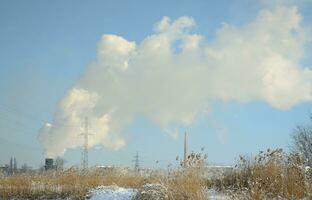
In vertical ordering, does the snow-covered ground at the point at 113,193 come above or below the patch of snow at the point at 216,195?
below

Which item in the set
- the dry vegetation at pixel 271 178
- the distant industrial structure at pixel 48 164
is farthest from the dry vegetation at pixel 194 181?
the distant industrial structure at pixel 48 164

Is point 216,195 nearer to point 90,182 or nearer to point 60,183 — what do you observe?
point 90,182

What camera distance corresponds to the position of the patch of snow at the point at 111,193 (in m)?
13.6

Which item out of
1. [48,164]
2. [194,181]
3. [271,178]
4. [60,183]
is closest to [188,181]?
[194,181]

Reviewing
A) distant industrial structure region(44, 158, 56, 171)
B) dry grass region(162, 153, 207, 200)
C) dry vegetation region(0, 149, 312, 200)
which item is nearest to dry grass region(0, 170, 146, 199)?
dry vegetation region(0, 149, 312, 200)

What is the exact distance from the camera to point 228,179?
15.3 m

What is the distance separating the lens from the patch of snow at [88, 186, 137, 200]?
535 inches

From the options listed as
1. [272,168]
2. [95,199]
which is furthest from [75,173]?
[272,168]

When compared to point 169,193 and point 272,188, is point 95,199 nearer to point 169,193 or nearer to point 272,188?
point 169,193

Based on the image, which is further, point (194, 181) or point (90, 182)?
point (90, 182)

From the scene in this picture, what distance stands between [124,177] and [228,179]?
4.13m

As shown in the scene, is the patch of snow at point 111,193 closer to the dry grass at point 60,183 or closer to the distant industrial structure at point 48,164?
the dry grass at point 60,183

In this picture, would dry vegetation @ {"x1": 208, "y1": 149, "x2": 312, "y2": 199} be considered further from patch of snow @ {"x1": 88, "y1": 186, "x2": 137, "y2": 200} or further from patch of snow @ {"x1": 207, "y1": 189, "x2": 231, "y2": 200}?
patch of snow @ {"x1": 88, "y1": 186, "x2": 137, "y2": 200}

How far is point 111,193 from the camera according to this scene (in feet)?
46.0
